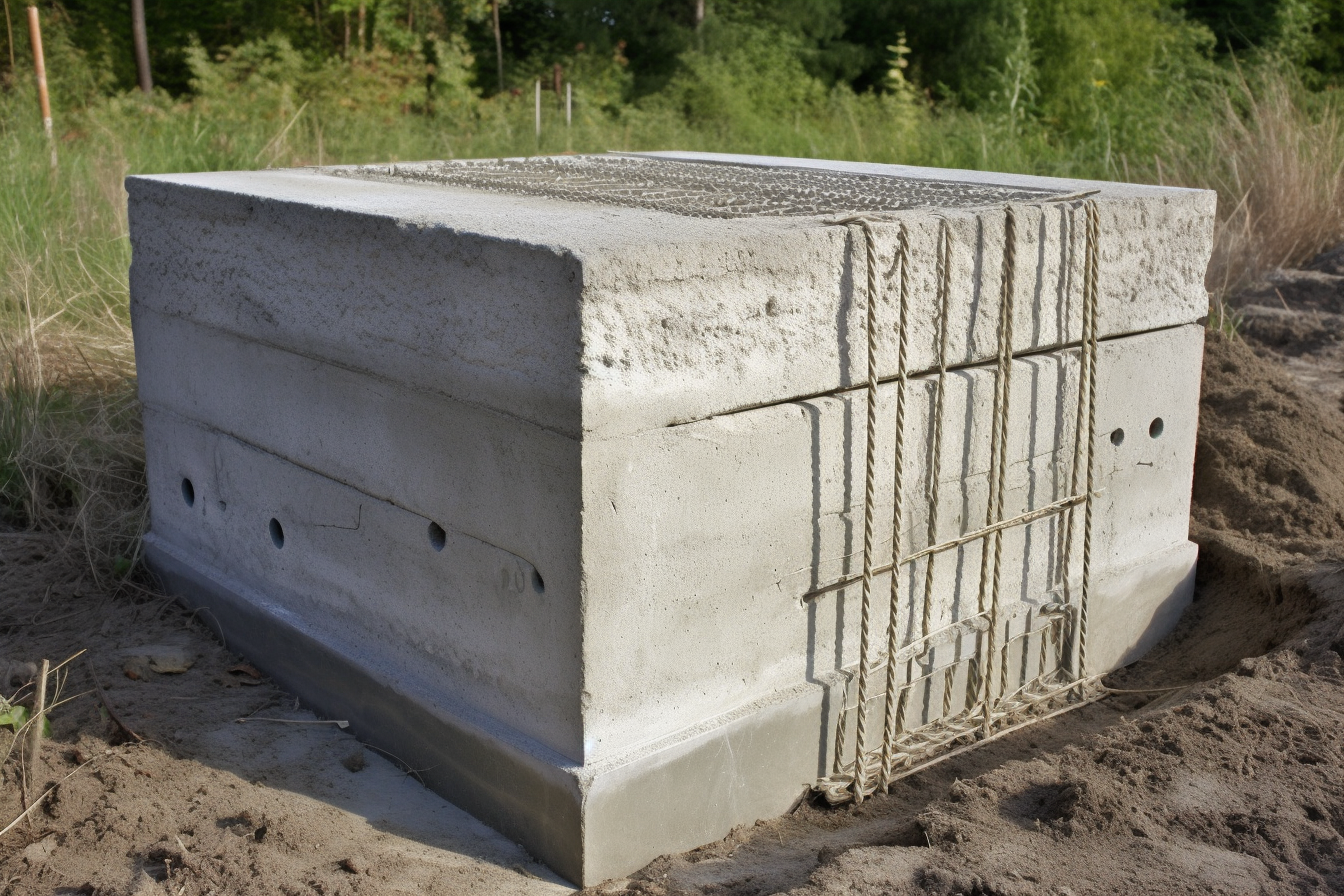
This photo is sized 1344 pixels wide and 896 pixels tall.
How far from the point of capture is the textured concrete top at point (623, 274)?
228 cm

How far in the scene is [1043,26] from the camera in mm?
16422

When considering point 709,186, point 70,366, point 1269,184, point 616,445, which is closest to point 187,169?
point 70,366

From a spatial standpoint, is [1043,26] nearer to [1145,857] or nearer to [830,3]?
[830,3]

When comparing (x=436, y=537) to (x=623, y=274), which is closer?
(x=623, y=274)

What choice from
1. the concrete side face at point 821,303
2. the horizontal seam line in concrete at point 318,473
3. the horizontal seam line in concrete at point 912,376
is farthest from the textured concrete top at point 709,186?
the horizontal seam line in concrete at point 318,473

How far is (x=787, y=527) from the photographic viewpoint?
8.68ft

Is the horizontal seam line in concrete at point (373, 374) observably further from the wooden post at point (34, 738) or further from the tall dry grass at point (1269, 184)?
the tall dry grass at point (1269, 184)

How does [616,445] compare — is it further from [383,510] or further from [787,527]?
[383,510]

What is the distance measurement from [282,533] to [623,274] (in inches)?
54.7

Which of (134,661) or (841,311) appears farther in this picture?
(134,661)

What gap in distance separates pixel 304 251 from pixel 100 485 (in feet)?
6.03

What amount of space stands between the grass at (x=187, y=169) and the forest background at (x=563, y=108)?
0.02 metres

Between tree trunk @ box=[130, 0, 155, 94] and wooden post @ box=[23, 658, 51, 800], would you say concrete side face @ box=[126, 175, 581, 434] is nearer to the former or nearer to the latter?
wooden post @ box=[23, 658, 51, 800]

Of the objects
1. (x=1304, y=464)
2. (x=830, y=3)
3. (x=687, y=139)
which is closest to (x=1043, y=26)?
(x=830, y=3)
